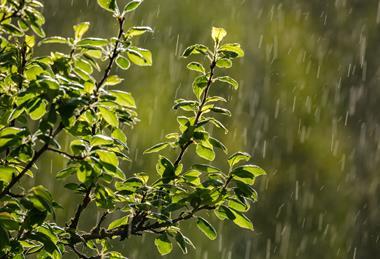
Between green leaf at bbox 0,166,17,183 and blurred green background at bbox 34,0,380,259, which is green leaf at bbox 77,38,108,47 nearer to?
green leaf at bbox 0,166,17,183

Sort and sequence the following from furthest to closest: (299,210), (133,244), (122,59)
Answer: (299,210) < (133,244) < (122,59)

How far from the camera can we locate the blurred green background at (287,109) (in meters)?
13.9

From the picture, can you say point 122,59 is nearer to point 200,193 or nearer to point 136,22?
point 200,193

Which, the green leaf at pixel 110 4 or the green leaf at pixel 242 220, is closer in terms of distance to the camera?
the green leaf at pixel 110 4

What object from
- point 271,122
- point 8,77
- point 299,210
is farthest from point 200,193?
point 271,122

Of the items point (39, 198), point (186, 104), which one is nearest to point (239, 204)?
point (186, 104)

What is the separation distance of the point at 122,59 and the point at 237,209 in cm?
62

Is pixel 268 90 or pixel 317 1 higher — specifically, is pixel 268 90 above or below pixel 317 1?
below

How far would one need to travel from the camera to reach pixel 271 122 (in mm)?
15555

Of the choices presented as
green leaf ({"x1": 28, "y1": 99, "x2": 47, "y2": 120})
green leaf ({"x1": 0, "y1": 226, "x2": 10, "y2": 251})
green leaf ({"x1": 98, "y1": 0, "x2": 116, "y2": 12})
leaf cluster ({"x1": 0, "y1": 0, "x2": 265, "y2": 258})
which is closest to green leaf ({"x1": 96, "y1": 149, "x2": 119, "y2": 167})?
leaf cluster ({"x1": 0, "y1": 0, "x2": 265, "y2": 258})

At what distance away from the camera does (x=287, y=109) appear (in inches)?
595

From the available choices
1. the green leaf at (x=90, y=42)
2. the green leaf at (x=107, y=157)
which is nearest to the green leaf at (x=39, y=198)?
the green leaf at (x=107, y=157)

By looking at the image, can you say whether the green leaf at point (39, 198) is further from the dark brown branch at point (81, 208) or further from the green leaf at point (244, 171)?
the green leaf at point (244, 171)

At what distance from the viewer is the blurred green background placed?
13.9 meters
